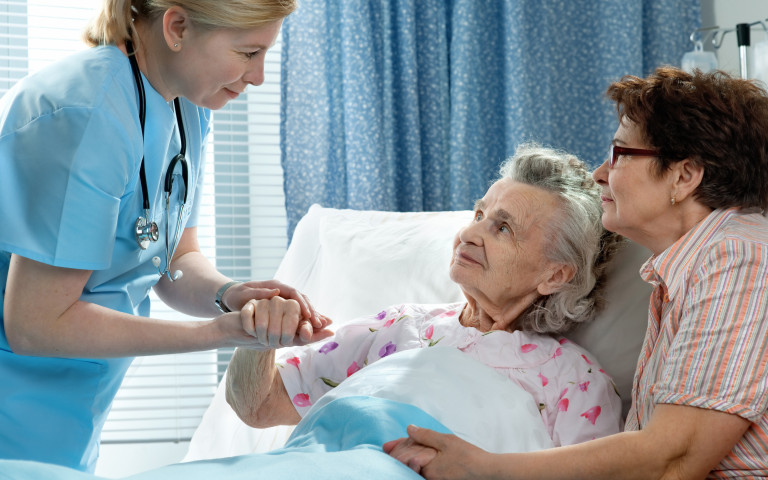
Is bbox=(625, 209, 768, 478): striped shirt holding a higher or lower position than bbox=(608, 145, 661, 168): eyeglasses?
lower

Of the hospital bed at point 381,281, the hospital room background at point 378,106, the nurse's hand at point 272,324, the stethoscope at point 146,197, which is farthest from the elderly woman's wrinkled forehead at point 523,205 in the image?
the hospital room background at point 378,106

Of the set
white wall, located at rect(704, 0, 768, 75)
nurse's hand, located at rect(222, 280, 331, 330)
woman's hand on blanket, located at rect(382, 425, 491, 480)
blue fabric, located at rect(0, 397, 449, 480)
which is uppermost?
white wall, located at rect(704, 0, 768, 75)

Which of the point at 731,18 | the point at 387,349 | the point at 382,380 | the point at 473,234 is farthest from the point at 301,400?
the point at 731,18

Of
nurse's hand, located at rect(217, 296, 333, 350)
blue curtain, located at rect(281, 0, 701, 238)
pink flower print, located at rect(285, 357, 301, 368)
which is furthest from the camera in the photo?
blue curtain, located at rect(281, 0, 701, 238)

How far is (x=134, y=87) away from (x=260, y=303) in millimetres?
448

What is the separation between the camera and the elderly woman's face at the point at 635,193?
1.40m

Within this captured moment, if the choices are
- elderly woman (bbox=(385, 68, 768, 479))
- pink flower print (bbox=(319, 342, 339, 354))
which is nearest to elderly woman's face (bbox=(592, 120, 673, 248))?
elderly woman (bbox=(385, 68, 768, 479))

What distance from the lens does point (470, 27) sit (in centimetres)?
289

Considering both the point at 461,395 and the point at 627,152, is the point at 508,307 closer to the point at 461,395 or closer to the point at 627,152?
the point at 461,395

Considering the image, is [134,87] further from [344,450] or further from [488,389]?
[488,389]

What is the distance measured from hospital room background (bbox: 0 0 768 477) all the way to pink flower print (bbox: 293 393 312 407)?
3.71 feet

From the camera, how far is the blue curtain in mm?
2830

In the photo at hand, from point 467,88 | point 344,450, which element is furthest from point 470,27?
point 344,450

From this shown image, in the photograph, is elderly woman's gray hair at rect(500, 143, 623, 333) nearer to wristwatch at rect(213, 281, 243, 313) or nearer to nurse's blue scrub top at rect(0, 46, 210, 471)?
wristwatch at rect(213, 281, 243, 313)
